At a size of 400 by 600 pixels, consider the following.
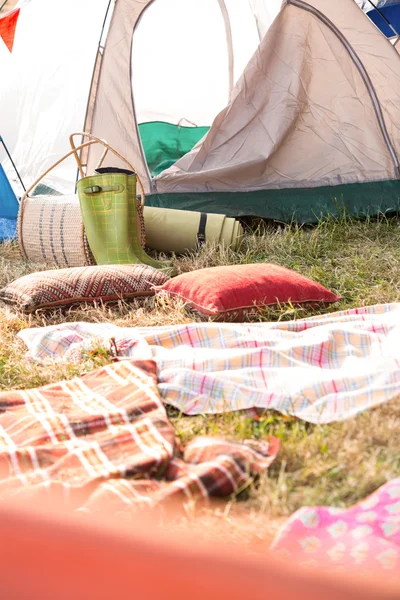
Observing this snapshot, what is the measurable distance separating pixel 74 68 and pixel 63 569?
4.25 m

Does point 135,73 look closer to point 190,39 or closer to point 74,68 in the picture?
point 190,39

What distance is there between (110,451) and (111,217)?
1.96 m

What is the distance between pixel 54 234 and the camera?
351 cm

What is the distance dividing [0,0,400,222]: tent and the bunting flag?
4 cm

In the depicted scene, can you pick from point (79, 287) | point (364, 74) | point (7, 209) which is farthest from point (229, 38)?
point (79, 287)

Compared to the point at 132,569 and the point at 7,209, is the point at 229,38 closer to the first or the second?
the point at 7,209

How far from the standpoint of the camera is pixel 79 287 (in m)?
2.66

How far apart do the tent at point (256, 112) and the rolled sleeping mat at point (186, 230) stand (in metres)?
0.41

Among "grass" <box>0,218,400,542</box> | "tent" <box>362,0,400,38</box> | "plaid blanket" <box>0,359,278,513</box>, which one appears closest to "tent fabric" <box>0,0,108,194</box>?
"grass" <box>0,218,400,542</box>

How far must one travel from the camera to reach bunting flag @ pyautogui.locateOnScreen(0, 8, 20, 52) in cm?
427

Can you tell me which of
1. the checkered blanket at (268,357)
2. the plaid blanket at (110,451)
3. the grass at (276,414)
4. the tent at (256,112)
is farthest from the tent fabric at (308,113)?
the plaid blanket at (110,451)

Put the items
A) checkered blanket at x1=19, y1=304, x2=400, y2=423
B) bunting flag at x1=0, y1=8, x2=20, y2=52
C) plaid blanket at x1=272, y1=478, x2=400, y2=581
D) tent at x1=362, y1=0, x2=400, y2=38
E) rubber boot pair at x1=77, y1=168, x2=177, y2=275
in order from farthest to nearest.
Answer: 1. tent at x1=362, y1=0, x2=400, y2=38
2. bunting flag at x1=0, y1=8, x2=20, y2=52
3. rubber boot pair at x1=77, y1=168, x2=177, y2=275
4. checkered blanket at x1=19, y1=304, x2=400, y2=423
5. plaid blanket at x1=272, y1=478, x2=400, y2=581

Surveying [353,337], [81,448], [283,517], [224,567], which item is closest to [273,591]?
[224,567]

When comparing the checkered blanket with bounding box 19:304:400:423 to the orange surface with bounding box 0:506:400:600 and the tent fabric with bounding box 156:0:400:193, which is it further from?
the tent fabric with bounding box 156:0:400:193
